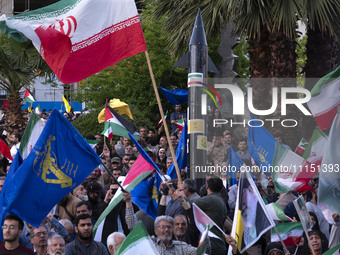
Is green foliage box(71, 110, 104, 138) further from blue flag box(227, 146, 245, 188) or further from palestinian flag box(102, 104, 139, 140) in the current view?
blue flag box(227, 146, 245, 188)

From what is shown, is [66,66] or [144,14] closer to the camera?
[66,66]

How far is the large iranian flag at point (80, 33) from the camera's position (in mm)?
10148

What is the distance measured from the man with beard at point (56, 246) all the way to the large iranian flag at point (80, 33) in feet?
7.98

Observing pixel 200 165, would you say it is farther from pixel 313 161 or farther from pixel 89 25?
pixel 89 25

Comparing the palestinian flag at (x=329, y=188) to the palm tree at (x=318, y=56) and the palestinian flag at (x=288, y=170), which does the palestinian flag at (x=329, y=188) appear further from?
the palm tree at (x=318, y=56)

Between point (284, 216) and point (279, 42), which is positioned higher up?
point (279, 42)

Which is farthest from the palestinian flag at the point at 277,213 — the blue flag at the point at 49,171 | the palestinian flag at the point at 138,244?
the palestinian flag at the point at 138,244

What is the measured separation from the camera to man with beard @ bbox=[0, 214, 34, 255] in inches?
315

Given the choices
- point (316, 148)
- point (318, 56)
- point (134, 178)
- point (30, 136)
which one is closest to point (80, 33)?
point (134, 178)

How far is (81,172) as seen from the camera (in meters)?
9.41

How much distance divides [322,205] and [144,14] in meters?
20.4

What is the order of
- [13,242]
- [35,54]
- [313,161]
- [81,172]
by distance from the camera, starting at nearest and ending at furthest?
1. [13,242]
2. [81,172]
3. [313,161]
4. [35,54]

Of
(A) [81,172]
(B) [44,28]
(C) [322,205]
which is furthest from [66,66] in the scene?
(C) [322,205]

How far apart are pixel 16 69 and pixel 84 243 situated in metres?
14.2
